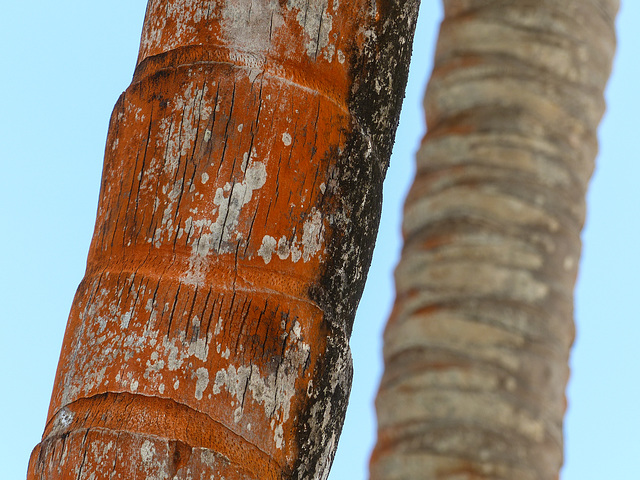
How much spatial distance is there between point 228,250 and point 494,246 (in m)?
0.75

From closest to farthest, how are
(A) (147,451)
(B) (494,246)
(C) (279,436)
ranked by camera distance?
1. (B) (494,246)
2. (A) (147,451)
3. (C) (279,436)

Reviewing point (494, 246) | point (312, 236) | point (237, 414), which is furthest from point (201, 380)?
point (494, 246)

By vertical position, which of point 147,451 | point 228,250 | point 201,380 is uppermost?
point 228,250

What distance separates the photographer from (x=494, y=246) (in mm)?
1132

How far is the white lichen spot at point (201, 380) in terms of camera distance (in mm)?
1696

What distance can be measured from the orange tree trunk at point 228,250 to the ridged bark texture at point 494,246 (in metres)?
0.60

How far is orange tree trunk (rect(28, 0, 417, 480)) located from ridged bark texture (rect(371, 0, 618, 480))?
1.97ft

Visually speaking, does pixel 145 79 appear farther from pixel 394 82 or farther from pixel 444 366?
→ pixel 444 366

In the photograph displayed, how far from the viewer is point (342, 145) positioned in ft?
6.31

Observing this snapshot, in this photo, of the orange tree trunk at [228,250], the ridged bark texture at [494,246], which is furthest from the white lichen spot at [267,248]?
the ridged bark texture at [494,246]

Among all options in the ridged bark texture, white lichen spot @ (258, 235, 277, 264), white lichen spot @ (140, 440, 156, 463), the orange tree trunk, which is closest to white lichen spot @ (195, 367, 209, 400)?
the orange tree trunk

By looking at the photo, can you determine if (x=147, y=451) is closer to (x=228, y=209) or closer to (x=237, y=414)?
(x=237, y=414)

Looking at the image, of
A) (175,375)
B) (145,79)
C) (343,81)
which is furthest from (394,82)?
(175,375)

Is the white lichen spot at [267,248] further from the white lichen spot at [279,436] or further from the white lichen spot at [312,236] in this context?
the white lichen spot at [279,436]
